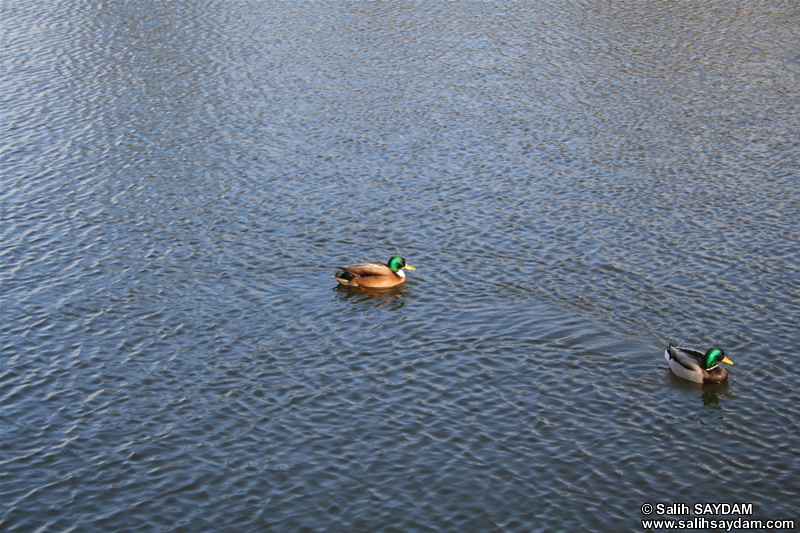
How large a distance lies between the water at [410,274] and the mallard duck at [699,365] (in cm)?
36

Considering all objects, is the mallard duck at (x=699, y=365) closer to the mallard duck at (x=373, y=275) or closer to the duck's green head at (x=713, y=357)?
the duck's green head at (x=713, y=357)

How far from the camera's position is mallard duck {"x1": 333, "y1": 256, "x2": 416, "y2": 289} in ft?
103

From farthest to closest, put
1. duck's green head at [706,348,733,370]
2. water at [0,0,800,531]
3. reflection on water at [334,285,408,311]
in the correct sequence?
reflection on water at [334,285,408,311] → duck's green head at [706,348,733,370] → water at [0,0,800,531]

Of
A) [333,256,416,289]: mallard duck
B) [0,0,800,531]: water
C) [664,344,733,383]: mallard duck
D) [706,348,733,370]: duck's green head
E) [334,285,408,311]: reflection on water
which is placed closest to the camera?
[0,0,800,531]: water

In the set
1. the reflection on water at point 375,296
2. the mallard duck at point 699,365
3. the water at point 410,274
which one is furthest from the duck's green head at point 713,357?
the reflection on water at point 375,296

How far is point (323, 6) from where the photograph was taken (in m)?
65.6

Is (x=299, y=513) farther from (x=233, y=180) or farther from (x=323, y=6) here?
(x=323, y=6)

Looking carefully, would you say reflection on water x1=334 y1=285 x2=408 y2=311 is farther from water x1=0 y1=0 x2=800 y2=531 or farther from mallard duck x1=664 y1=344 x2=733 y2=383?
mallard duck x1=664 y1=344 x2=733 y2=383

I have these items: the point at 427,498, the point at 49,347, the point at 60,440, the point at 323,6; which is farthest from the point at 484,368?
the point at 323,6

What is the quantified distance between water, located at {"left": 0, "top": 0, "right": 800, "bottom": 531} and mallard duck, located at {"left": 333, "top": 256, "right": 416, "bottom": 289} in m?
0.58

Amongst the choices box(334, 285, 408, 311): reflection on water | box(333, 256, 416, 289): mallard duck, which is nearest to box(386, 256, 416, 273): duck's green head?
box(333, 256, 416, 289): mallard duck

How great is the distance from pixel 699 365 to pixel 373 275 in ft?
39.1

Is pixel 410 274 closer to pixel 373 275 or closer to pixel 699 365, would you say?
pixel 373 275

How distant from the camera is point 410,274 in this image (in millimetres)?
32656
